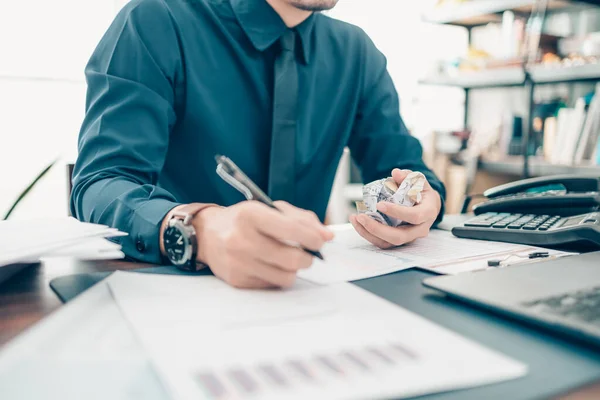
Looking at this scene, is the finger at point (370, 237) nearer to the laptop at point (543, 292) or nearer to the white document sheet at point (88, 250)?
the laptop at point (543, 292)

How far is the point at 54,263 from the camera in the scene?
0.67 metres

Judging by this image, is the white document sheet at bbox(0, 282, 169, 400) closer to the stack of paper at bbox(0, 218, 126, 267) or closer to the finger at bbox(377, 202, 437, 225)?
the stack of paper at bbox(0, 218, 126, 267)

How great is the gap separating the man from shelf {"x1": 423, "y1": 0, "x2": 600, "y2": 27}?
1567 millimetres

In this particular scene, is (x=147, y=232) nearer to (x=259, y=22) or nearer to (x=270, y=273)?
(x=270, y=273)

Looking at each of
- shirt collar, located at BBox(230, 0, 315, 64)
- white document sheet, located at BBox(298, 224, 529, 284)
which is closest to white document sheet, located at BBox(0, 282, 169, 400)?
white document sheet, located at BBox(298, 224, 529, 284)

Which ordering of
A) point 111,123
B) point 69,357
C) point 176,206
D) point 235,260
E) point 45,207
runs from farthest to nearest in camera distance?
point 45,207
point 111,123
point 176,206
point 235,260
point 69,357

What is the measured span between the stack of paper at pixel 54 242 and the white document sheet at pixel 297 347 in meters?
0.07

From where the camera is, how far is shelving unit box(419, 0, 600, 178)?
2271 millimetres

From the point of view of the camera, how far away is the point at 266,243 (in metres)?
0.50

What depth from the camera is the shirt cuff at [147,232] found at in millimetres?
662

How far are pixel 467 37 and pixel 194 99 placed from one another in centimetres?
260

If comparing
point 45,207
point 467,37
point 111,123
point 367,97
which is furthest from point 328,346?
point 467,37

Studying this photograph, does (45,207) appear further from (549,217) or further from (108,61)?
(549,217)

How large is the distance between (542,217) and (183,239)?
23.2 inches
